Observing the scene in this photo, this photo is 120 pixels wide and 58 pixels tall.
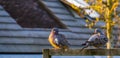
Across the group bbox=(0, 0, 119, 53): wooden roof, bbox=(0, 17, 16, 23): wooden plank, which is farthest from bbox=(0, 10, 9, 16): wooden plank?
bbox=(0, 17, 16, 23): wooden plank

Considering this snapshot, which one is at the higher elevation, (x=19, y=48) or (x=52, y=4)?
(x=52, y=4)

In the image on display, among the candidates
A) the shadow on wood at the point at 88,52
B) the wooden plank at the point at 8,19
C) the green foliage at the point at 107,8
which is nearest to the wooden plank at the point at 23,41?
the wooden plank at the point at 8,19

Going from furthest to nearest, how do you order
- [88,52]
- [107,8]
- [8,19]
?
[8,19] < [107,8] < [88,52]

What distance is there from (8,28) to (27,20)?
147cm

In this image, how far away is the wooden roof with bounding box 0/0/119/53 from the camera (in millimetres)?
21688

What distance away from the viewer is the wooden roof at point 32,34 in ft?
71.2

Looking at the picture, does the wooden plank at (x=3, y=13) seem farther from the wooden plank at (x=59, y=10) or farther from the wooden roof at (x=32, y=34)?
the wooden plank at (x=59, y=10)

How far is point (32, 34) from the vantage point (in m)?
22.6

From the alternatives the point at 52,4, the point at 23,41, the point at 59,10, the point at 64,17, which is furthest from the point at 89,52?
the point at 52,4

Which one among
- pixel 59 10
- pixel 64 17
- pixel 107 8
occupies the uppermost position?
pixel 107 8

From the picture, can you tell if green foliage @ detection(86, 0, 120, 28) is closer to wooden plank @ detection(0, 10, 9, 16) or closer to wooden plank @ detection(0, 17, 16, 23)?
wooden plank @ detection(0, 17, 16, 23)

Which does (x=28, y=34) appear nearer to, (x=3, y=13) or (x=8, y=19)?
(x=8, y=19)

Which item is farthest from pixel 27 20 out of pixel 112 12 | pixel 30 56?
pixel 112 12

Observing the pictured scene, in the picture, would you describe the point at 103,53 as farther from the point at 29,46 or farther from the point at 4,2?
the point at 4,2
